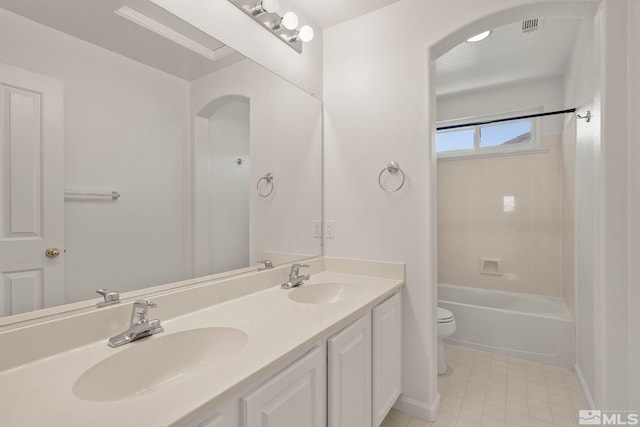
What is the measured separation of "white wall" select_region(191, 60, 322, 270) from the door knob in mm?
481

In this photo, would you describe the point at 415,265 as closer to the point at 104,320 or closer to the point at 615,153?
the point at 615,153

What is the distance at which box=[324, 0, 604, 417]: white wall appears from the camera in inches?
66.1

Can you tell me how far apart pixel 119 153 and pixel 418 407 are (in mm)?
1937

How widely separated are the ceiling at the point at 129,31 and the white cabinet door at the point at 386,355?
136 cm

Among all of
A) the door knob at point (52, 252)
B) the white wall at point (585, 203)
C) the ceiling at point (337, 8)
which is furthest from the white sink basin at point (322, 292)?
Result: the ceiling at point (337, 8)

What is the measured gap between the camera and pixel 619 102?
1261mm

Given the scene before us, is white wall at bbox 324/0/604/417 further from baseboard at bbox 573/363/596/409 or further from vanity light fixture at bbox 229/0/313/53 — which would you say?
baseboard at bbox 573/363/596/409

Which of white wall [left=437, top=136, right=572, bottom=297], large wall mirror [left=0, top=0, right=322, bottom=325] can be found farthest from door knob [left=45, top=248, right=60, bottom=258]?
white wall [left=437, top=136, right=572, bottom=297]

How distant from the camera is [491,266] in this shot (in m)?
3.15

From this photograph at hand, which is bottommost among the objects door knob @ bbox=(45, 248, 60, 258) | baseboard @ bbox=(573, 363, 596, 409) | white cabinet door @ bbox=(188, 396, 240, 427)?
baseboard @ bbox=(573, 363, 596, 409)

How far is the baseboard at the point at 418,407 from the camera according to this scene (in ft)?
5.52

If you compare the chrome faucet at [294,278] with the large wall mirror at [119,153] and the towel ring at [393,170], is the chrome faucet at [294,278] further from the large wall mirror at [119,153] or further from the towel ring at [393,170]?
the towel ring at [393,170]

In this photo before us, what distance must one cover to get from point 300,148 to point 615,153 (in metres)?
1.54

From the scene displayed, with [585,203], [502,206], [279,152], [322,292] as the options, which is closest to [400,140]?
[279,152]
